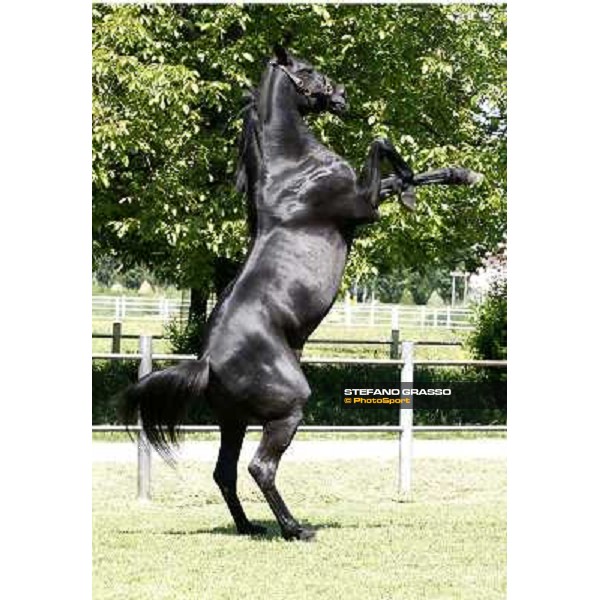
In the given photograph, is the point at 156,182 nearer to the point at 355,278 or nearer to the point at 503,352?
the point at 355,278

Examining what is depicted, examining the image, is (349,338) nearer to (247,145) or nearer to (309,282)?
(247,145)

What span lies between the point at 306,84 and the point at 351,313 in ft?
62.1

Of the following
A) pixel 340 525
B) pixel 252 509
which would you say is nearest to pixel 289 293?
pixel 340 525

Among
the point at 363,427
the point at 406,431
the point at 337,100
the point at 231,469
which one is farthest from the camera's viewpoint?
the point at 406,431

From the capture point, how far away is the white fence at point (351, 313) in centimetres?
2292

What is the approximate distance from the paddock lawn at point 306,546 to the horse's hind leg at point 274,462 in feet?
0.44

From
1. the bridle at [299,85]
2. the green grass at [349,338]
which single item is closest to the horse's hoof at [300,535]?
the bridle at [299,85]

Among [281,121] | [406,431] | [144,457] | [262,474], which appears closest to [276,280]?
[281,121]

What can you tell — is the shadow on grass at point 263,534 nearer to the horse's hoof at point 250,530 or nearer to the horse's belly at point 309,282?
the horse's hoof at point 250,530

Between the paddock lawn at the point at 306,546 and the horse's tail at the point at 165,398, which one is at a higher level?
the horse's tail at the point at 165,398

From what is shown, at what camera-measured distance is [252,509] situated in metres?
9.22

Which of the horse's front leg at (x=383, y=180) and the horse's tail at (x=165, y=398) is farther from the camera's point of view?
the horse's front leg at (x=383, y=180)

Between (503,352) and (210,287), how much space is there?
4.05 meters

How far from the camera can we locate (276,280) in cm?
728
